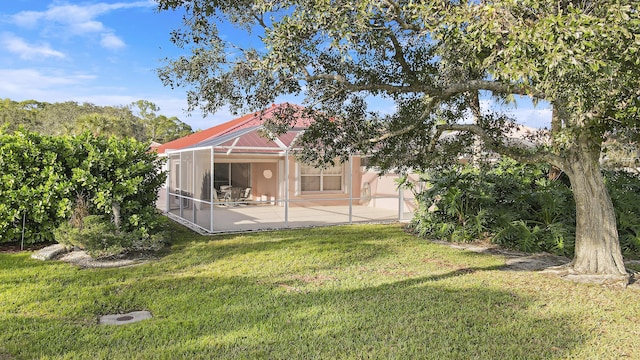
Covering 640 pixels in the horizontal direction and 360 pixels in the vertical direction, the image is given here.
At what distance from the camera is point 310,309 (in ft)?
18.6

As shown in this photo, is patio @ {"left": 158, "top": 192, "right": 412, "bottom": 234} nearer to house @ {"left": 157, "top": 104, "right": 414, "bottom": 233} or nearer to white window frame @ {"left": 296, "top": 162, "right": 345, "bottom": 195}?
house @ {"left": 157, "top": 104, "right": 414, "bottom": 233}

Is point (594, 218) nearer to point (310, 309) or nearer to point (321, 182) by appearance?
point (310, 309)

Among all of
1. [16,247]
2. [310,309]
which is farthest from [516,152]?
[16,247]

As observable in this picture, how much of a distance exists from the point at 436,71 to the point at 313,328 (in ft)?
16.0

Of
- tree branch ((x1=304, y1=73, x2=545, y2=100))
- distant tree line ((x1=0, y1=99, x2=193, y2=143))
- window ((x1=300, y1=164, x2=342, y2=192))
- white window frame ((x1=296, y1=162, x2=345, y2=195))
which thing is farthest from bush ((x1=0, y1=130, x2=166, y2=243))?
distant tree line ((x1=0, y1=99, x2=193, y2=143))

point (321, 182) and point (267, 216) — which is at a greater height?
point (321, 182)

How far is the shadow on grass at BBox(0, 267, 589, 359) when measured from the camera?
4391mm

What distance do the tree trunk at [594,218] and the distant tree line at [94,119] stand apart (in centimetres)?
2485

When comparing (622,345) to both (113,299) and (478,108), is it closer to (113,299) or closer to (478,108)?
(478,108)

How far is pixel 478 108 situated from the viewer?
8758 millimetres

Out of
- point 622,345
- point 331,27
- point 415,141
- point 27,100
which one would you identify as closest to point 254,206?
point 415,141

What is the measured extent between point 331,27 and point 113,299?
4.74 meters

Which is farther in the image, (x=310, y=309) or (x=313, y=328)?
(x=310, y=309)

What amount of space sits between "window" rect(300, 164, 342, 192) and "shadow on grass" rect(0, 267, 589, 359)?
40.7 feet
